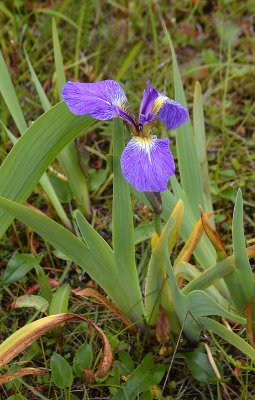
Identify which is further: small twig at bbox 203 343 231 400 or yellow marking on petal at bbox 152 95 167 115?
small twig at bbox 203 343 231 400

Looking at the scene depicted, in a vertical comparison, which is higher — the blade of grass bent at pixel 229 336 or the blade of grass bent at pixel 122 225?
the blade of grass bent at pixel 122 225

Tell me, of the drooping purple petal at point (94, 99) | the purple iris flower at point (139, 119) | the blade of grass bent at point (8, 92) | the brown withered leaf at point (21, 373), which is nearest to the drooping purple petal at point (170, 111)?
the purple iris flower at point (139, 119)

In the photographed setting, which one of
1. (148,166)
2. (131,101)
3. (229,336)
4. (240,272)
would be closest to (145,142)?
(148,166)

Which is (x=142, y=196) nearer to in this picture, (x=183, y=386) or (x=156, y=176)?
(x=156, y=176)

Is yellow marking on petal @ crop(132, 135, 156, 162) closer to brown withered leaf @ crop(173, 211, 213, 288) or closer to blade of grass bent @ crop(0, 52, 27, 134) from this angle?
brown withered leaf @ crop(173, 211, 213, 288)

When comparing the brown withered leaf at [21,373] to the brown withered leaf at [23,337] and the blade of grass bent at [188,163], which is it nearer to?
the brown withered leaf at [23,337]

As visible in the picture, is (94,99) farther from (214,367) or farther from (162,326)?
(214,367)

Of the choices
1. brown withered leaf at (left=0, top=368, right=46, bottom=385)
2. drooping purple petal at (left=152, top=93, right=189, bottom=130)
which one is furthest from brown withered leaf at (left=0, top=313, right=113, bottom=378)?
drooping purple petal at (left=152, top=93, right=189, bottom=130)
